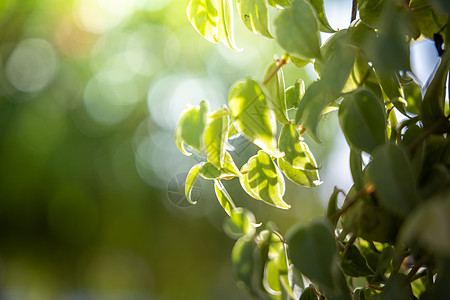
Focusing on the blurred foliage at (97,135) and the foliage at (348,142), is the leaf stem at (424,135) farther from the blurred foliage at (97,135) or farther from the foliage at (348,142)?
the blurred foliage at (97,135)

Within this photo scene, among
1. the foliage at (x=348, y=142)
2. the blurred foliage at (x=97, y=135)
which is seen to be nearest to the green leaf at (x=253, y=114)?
the foliage at (x=348, y=142)

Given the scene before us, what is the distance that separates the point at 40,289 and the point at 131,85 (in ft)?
9.24

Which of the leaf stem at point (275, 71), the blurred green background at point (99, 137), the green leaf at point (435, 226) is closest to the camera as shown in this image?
the green leaf at point (435, 226)

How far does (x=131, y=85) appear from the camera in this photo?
523 cm

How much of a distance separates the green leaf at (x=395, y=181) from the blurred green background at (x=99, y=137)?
4141 mm

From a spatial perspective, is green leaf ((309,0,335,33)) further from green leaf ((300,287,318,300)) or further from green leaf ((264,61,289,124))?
green leaf ((300,287,318,300))

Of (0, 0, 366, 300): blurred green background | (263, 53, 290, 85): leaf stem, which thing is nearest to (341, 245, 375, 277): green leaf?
(263, 53, 290, 85): leaf stem

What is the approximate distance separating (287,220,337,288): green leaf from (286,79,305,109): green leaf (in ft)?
0.39

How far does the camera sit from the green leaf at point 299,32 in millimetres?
208

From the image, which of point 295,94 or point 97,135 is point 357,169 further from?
point 97,135

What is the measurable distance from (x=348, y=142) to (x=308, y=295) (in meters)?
0.11

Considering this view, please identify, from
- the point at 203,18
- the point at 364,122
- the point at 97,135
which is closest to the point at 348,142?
the point at 364,122

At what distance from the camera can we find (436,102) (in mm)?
210

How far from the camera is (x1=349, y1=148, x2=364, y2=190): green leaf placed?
218 millimetres
